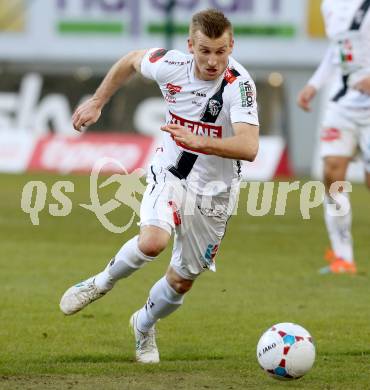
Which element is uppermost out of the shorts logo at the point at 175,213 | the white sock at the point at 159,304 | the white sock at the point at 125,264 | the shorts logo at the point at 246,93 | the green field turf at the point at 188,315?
the shorts logo at the point at 246,93

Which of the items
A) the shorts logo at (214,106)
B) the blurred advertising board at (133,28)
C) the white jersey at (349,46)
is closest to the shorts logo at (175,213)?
the shorts logo at (214,106)

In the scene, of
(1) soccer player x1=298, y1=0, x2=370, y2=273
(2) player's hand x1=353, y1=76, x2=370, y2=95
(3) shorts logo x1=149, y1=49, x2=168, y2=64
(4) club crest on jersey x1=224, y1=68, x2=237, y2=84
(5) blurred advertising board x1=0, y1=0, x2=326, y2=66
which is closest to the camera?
(4) club crest on jersey x1=224, y1=68, x2=237, y2=84

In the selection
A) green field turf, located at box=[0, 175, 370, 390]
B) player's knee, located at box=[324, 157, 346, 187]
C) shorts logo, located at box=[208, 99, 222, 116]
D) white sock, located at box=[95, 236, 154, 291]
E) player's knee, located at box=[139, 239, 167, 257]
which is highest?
shorts logo, located at box=[208, 99, 222, 116]

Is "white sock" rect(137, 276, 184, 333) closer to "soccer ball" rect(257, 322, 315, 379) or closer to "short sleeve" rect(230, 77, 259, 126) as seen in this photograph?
"soccer ball" rect(257, 322, 315, 379)

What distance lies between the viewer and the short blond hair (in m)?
6.82

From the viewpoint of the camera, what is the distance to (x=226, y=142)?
6.62 meters

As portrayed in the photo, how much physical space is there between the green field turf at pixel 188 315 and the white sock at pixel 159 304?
25 centimetres

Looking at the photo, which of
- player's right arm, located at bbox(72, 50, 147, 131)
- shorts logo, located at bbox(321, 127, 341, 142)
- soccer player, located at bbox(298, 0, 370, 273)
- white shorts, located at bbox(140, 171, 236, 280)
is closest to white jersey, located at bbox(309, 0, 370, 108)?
soccer player, located at bbox(298, 0, 370, 273)

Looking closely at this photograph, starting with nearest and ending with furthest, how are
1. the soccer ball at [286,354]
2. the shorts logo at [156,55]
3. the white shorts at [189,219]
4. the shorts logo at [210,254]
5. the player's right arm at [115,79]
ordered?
the soccer ball at [286,354] < the white shorts at [189,219] < the shorts logo at [210,254] < the shorts logo at [156,55] < the player's right arm at [115,79]

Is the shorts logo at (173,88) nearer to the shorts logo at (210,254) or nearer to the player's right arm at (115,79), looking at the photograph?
the player's right arm at (115,79)

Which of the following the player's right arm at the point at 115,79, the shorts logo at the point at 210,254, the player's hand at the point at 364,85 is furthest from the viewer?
the player's hand at the point at 364,85

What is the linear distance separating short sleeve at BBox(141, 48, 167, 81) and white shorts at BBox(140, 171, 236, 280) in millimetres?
671

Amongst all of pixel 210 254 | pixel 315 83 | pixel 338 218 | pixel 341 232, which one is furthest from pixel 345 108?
pixel 210 254

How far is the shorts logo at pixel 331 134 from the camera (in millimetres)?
11438
